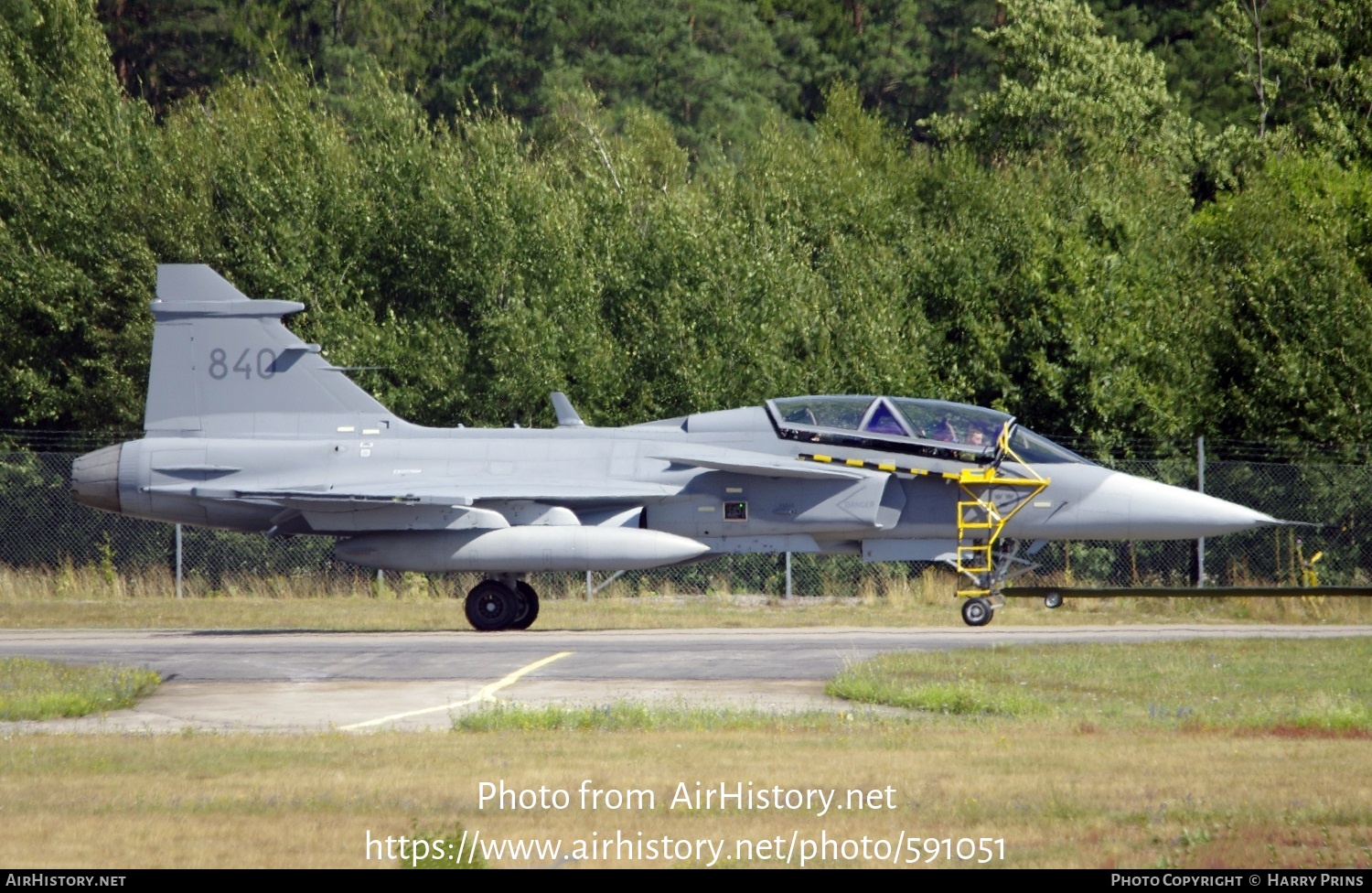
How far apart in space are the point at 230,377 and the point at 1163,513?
38.3 feet

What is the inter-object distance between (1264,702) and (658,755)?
515 centimetres

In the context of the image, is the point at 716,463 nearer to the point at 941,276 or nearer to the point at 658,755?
the point at 658,755

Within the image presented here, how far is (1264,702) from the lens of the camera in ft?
38.6

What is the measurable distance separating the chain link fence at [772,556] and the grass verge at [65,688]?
36.6 feet

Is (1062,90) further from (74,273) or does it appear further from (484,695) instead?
(484,695)

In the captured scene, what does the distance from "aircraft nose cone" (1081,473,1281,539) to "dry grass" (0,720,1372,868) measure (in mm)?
7824

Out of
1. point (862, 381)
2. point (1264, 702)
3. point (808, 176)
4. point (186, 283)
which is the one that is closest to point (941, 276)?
point (862, 381)

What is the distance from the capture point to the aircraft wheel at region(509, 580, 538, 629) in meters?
19.2

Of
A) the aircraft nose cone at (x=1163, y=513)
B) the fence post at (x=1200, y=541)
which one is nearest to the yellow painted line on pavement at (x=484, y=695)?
the aircraft nose cone at (x=1163, y=513)

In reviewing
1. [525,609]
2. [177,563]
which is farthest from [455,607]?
[177,563]

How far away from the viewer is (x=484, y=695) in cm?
1265

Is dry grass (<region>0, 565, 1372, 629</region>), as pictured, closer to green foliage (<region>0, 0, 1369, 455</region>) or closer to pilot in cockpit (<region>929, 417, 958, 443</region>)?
green foliage (<region>0, 0, 1369, 455</region>)

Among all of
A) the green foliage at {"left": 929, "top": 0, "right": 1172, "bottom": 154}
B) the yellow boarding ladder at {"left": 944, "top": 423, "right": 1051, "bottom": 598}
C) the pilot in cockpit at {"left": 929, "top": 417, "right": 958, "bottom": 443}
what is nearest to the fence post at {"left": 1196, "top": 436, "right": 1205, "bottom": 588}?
the yellow boarding ladder at {"left": 944, "top": 423, "right": 1051, "bottom": 598}

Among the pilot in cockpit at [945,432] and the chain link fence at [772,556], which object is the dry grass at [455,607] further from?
the pilot in cockpit at [945,432]
